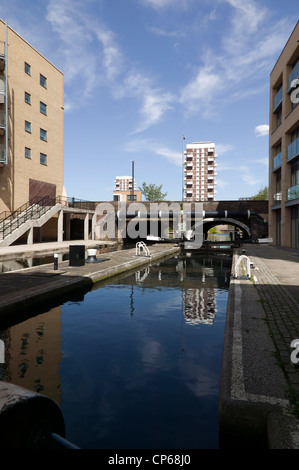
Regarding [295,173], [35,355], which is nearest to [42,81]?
[295,173]

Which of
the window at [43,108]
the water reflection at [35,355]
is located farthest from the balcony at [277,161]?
the water reflection at [35,355]

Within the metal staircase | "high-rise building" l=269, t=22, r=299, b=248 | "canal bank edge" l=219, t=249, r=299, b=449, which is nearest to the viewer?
"canal bank edge" l=219, t=249, r=299, b=449

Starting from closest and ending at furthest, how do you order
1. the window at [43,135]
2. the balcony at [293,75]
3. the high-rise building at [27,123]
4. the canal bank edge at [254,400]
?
the canal bank edge at [254,400], the balcony at [293,75], the high-rise building at [27,123], the window at [43,135]

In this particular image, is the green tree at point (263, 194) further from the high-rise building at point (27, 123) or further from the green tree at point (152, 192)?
the high-rise building at point (27, 123)

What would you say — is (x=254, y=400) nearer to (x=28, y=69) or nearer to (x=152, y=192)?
(x=28, y=69)

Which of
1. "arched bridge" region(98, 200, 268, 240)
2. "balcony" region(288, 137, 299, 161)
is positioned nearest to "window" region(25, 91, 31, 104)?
"arched bridge" region(98, 200, 268, 240)

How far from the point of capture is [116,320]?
25.2 feet

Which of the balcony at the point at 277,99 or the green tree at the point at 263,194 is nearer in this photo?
the balcony at the point at 277,99

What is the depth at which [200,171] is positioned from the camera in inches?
4643

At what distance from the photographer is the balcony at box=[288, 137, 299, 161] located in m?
26.2

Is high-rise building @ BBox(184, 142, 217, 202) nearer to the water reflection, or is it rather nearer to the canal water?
the canal water

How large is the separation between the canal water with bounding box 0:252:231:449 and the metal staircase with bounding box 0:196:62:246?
15.6 m

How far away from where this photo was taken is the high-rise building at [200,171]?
116 m

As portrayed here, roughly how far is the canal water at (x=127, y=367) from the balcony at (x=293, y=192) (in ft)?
66.3
